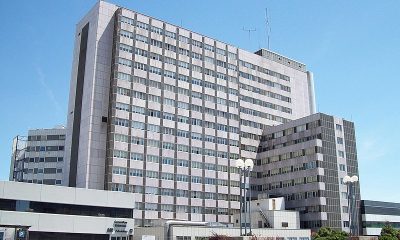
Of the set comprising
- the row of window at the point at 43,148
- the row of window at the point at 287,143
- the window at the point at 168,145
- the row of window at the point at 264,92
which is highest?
the row of window at the point at 264,92

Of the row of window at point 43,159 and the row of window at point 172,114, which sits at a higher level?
the row of window at point 172,114

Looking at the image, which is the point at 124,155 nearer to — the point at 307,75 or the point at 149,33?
the point at 149,33

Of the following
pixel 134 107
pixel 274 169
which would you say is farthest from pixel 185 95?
pixel 274 169

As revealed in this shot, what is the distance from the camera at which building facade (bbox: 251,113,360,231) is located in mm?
112500

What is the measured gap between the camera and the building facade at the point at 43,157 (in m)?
159

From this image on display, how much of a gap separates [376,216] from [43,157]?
111639mm

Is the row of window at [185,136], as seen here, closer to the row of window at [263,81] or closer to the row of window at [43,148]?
the row of window at [263,81]

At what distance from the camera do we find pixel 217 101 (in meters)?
126

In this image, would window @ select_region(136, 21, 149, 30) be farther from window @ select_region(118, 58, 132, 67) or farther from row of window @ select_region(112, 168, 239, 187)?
row of window @ select_region(112, 168, 239, 187)

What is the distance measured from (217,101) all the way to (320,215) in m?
40.8

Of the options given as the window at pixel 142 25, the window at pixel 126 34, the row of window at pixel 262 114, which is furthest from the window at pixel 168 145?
the window at pixel 142 25

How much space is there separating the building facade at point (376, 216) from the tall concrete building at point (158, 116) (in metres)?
32.7

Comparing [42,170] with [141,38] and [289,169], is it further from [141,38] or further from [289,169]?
[289,169]

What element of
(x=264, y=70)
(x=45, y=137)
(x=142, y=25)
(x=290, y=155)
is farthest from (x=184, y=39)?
(x=45, y=137)
